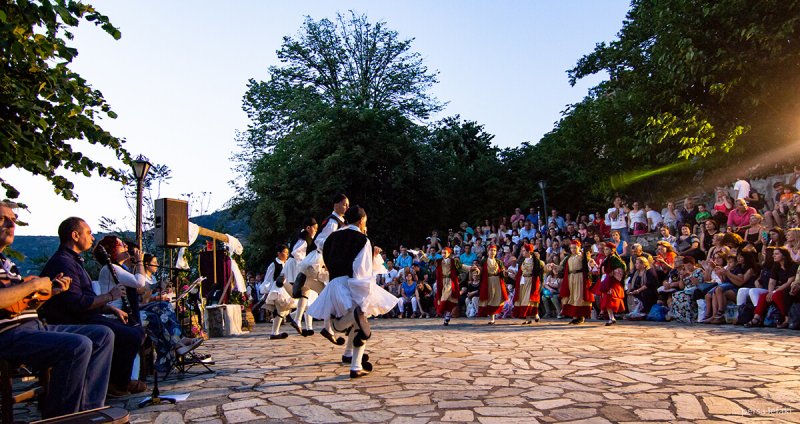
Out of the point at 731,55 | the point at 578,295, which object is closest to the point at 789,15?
the point at 731,55

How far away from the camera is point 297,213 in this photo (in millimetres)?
29609

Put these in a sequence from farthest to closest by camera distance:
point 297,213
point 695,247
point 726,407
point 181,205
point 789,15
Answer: point 297,213, point 789,15, point 695,247, point 181,205, point 726,407

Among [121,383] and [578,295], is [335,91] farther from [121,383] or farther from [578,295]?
[121,383]

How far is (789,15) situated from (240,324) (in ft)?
53.0

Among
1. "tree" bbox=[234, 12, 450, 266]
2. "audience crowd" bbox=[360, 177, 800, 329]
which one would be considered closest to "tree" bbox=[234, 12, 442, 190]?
"tree" bbox=[234, 12, 450, 266]

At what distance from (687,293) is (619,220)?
596 cm

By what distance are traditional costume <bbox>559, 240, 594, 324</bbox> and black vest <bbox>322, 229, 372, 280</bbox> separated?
7.39 meters

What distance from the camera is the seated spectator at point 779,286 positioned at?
1108 cm

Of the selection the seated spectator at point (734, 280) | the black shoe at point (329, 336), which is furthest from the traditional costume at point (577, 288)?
the black shoe at point (329, 336)

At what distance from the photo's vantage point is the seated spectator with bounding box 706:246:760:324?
473 inches

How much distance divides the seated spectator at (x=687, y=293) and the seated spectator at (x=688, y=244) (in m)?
0.88

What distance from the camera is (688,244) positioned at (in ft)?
50.1

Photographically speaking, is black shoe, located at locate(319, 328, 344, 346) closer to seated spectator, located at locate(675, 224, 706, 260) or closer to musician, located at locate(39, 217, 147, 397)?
musician, located at locate(39, 217, 147, 397)

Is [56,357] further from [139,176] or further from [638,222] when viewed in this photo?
[638,222]
